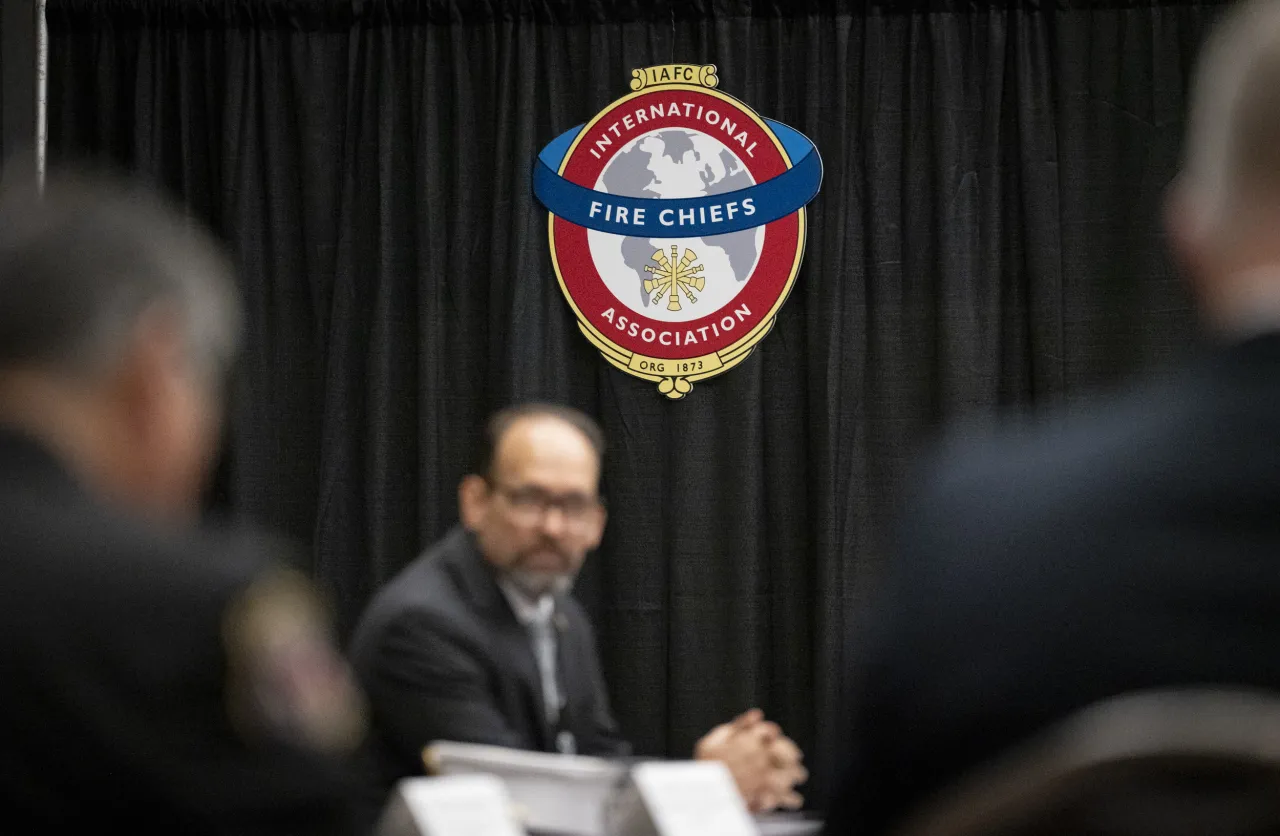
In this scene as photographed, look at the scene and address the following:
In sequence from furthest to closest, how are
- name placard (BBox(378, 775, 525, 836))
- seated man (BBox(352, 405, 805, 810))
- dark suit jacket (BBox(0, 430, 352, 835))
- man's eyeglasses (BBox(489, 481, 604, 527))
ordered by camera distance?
1. man's eyeglasses (BBox(489, 481, 604, 527))
2. seated man (BBox(352, 405, 805, 810))
3. name placard (BBox(378, 775, 525, 836))
4. dark suit jacket (BBox(0, 430, 352, 835))

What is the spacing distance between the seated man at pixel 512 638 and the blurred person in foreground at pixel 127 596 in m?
1.27

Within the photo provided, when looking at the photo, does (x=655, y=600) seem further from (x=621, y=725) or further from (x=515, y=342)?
(x=515, y=342)

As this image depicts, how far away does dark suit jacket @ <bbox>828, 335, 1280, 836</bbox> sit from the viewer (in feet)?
2.38

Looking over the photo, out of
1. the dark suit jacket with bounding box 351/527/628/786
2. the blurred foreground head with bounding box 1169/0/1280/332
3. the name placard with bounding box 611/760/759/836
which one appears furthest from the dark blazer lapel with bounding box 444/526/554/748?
the blurred foreground head with bounding box 1169/0/1280/332

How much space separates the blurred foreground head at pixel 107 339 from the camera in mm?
939

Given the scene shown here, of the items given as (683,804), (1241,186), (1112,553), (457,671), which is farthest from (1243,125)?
(457,671)

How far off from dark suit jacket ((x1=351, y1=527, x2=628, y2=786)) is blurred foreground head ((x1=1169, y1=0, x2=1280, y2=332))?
1.63m

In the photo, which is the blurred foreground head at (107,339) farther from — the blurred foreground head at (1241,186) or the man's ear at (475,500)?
the man's ear at (475,500)

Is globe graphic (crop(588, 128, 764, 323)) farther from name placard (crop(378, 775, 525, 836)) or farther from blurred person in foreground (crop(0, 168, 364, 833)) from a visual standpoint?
Result: blurred person in foreground (crop(0, 168, 364, 833))

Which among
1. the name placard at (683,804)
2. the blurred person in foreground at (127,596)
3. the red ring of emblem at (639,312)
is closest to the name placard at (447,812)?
the name placard at (683,804)

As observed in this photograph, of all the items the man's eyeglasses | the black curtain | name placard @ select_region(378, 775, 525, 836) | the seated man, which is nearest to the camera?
name placard @ select_region(378, 775, 525, 836)

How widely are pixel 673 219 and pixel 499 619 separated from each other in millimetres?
1929

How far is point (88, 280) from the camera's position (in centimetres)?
96

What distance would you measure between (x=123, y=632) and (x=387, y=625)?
1.50 m
